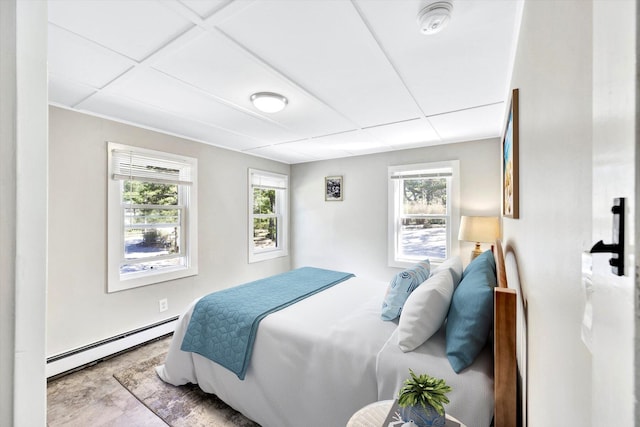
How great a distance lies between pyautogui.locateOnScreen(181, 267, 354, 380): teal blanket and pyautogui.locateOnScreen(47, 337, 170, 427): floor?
0.50 metres

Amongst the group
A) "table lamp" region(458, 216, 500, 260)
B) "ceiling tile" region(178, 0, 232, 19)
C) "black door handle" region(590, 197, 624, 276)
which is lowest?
"table lamp" region(458, 216, 500, 260)

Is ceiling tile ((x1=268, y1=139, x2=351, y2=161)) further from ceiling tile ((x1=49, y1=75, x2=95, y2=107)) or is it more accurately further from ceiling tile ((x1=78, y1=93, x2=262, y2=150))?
A: ceiling tile ((x1=49, y1=75, x2=95, y2=107))

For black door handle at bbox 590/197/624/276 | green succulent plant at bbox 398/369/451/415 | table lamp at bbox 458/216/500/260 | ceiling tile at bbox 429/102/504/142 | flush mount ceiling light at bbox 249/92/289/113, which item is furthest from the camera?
table lamp at bbox 458/216/500/260

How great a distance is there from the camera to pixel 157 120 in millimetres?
2760

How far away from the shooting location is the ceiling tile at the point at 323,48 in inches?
51.2

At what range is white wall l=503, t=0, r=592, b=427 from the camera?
0.47m

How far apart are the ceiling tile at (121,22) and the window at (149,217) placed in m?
1.55

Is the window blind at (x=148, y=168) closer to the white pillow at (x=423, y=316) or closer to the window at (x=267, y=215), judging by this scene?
the window at (x=267, y=215)

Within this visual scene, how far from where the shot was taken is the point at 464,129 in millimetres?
3002

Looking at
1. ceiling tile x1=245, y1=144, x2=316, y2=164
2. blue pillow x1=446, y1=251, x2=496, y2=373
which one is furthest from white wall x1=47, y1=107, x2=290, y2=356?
blue pillow x1=446, y1=251, x2=496, y2=373

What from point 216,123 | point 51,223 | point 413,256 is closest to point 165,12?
point 216,123

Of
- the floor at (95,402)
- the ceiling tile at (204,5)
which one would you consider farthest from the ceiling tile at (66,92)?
the floor at (95,402)

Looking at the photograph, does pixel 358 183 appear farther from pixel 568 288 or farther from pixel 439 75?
pixel 568 288

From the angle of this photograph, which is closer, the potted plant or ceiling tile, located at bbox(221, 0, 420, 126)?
the potted plant
